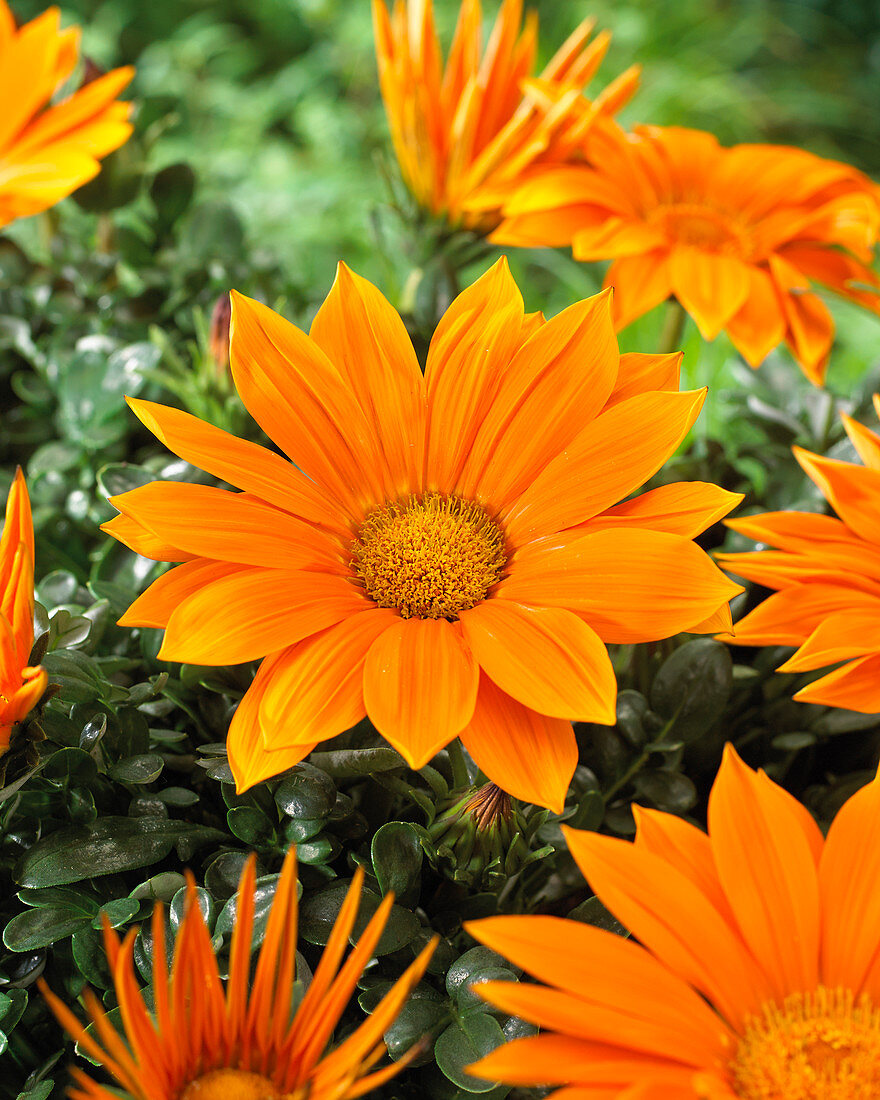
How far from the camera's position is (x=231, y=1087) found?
0.42 metres

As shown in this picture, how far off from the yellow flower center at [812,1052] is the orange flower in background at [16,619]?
13.7 inches

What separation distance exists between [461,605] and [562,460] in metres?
0.09

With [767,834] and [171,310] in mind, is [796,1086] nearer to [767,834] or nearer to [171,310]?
[767,834]

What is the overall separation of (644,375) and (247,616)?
0.25 m

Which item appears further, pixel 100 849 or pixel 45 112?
pixel 45 112

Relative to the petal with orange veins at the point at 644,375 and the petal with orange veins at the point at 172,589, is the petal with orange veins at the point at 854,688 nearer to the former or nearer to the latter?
the petal with orange veins at the point at 644,375

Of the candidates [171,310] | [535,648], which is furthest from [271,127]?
[535,648]

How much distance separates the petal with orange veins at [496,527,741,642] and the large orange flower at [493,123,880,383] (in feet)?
0.76

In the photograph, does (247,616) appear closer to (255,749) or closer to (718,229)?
(255,749)

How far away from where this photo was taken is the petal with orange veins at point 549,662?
1.50ft

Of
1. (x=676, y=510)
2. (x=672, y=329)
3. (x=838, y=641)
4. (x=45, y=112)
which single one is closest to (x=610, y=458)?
(x=676, y=510)

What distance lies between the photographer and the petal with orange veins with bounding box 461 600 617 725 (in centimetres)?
46

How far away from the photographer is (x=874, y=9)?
345 cm

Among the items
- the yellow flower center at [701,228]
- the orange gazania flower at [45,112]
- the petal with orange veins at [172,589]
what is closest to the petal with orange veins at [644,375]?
the petal with orange veins at [172,589]
